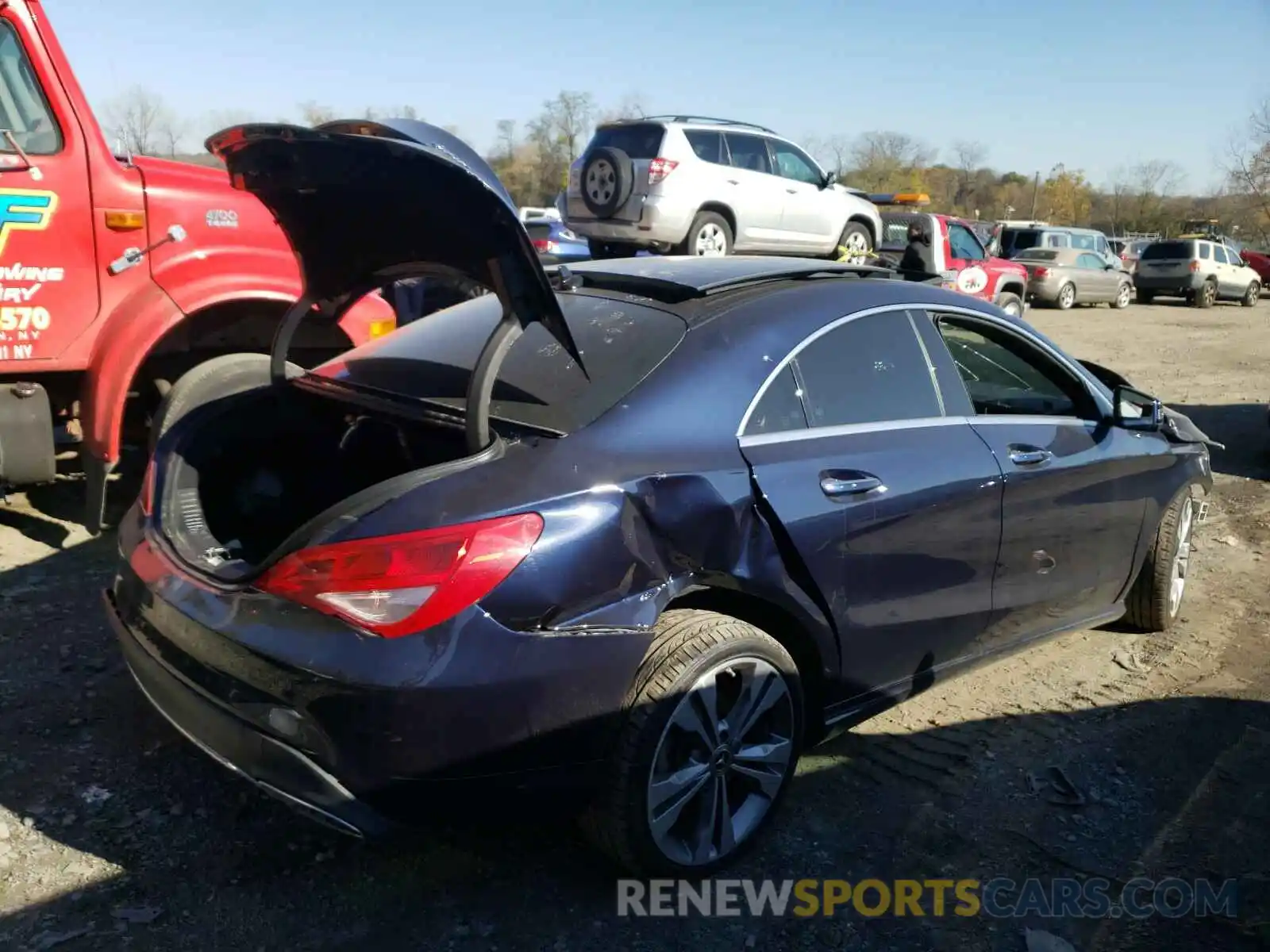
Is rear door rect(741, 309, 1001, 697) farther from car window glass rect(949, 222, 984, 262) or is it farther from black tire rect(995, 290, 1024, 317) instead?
black tire rect(995, 290, 1024, 317)

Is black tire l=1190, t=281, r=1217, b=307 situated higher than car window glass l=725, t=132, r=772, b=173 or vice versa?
car window glass l=725, t=132, r=772, b=173

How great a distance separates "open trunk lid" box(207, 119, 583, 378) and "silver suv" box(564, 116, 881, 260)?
327 inches

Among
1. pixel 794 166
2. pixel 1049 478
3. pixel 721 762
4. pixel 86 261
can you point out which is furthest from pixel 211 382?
pixel 794 166

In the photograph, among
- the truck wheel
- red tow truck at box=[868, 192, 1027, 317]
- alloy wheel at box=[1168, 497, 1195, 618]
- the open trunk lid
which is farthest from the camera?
red tow truck at box=[868, 192, 1027, 317]

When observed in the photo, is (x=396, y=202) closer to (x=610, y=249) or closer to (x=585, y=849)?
(x=585, y=849)

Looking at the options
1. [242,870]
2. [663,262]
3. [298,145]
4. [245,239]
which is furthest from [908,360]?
[245,239]

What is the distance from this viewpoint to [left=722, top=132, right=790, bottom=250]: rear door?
1185 centimetres

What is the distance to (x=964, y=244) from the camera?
15203 mm

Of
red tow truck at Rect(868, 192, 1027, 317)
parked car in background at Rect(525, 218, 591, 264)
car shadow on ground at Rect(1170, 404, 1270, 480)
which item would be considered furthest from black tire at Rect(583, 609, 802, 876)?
parked car in background at Rect(525, 218, 591, 264)

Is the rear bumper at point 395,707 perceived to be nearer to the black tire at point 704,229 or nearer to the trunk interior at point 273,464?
the trunk interior at point 273,464

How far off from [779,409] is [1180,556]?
2.83 metres

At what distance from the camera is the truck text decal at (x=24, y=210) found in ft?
14.9

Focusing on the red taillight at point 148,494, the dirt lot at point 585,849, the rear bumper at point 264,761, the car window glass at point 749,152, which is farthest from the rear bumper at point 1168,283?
the rear bumper at point 264,761

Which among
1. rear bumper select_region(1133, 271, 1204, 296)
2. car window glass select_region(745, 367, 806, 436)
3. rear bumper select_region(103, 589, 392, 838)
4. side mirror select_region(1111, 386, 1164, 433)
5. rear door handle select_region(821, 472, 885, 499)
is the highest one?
rear bumper select_region(1133, 271, 1204, 296)
